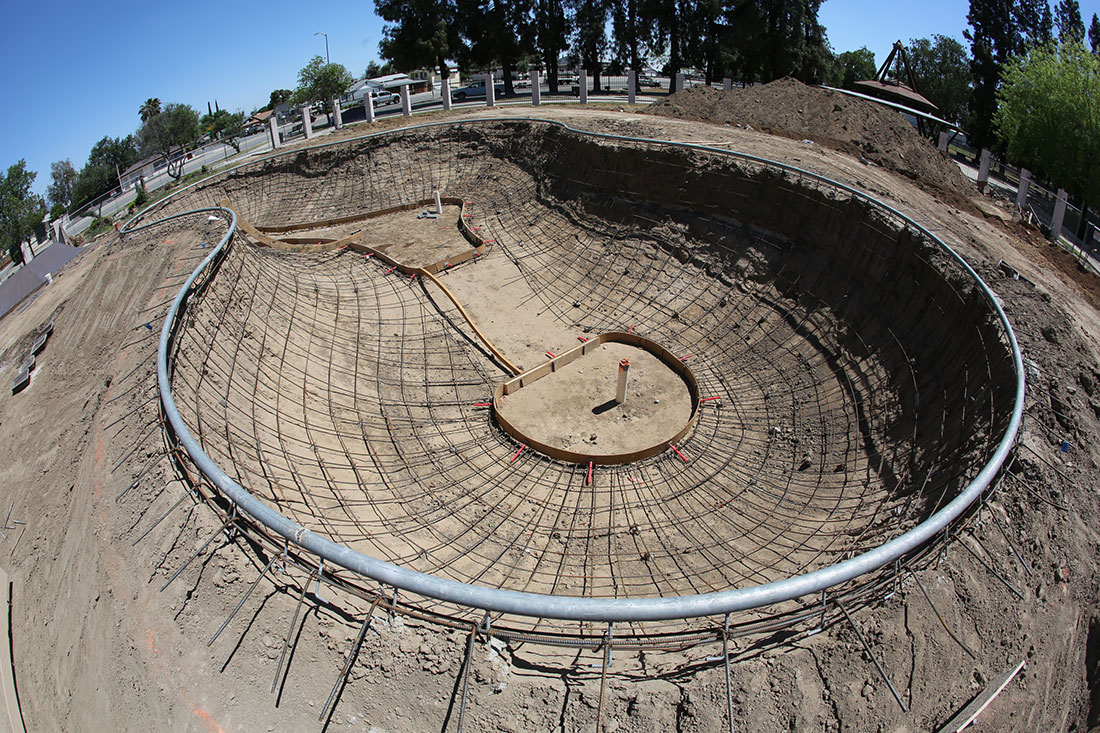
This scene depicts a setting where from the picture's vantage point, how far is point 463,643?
7.57 meters

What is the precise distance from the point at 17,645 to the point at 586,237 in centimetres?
1851

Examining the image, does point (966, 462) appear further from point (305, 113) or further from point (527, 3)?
point (527, 3)

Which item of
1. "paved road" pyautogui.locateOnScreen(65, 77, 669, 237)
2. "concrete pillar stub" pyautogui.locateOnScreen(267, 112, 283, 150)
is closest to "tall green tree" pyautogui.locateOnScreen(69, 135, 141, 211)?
"paved road" pyautogui.locateOnScreen(65, 77, 669, 237)

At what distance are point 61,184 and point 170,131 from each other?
15.8m

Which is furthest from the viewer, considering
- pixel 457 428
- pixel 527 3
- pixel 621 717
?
pixel 527 3

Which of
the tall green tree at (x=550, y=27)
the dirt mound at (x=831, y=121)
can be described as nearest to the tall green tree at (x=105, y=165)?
the tall green tree at (x=550, y=27)

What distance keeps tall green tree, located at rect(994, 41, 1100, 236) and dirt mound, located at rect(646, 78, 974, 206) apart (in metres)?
4.52

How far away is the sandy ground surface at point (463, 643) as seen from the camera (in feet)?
23.3

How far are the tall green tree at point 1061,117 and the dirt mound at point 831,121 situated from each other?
4516mm

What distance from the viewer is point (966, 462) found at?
10367mm

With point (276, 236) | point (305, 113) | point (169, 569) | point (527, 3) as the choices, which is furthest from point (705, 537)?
point (527, 3)

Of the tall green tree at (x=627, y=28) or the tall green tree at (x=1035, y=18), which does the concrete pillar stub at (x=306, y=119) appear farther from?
the tall green tree at (x=1035, y=18)

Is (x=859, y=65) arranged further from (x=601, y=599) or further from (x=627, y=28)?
(x=601, y=599)

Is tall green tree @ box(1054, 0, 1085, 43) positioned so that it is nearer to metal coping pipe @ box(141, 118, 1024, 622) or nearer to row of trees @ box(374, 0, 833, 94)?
row of trees @ box(374, 0, 833, 94)
